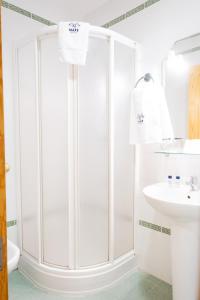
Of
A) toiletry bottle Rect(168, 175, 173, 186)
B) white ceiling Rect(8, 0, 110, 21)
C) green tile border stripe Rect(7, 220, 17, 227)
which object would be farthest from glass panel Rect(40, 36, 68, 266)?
toiletry bottle Rect(168, 175, 173, 186)

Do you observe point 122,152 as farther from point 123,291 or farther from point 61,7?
point 61,7

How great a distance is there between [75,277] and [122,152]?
3.67ft

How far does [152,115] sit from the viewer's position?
5.78 ft

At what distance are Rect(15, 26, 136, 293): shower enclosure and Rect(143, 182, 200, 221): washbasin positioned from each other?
1.39ft

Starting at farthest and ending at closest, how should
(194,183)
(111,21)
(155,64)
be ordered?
(111,21) → (155,64) → (194,183)

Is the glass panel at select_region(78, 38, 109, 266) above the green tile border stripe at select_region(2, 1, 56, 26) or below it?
below

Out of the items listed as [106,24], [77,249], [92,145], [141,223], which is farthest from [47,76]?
[141,223]

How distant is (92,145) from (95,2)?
1.57 meters

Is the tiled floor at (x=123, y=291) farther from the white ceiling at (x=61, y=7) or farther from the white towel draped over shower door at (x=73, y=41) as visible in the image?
the white ceiling at (x=61, y=7)

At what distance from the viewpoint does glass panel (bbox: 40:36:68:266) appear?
1.80m

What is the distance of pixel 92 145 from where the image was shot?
1869 millimetres

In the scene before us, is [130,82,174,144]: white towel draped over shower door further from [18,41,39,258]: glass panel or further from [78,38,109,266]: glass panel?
[18,41,39,258]: glass panel

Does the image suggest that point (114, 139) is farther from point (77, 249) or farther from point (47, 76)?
point (77, 249)

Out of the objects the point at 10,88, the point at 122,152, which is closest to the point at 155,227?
the point at 122,152
